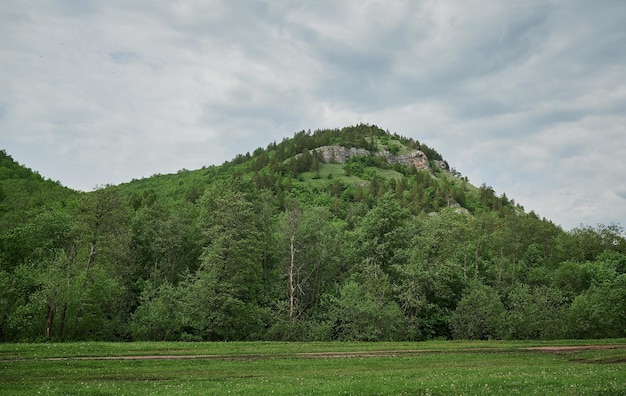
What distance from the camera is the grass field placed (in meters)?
18.0

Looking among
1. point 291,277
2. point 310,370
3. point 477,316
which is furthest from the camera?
point 291,277

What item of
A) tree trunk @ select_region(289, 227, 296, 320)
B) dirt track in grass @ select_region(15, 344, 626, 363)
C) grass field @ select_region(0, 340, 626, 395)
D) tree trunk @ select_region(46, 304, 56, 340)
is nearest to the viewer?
grass field @ select_region(0, 340, 626, 395)

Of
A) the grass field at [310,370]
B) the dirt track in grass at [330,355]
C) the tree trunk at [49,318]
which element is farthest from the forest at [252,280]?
the dirt track in grass at [330,355]

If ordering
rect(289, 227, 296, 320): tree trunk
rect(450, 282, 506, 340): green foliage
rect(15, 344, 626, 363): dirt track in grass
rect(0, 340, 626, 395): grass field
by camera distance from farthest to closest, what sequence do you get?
1. rect(289, 227, 296, 320): tree trunk
2. rect(450, 282, 506, 340): green foliage
3. rect(15, 344, 626, 363): dirt track in grass
4. rect(0, 340, 626, 395): grass field

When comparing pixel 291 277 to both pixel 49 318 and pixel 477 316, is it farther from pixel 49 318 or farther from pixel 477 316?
pixel 49 318

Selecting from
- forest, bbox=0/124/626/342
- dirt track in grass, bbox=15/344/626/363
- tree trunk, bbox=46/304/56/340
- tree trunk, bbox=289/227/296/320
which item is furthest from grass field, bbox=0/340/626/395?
tree trunk, bbox=289/227/296/320

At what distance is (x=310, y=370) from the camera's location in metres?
24.8

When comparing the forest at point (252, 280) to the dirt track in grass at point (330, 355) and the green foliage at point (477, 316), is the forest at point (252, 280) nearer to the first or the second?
the green foliage at point (477, 316)

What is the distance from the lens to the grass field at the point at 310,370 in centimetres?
→ 1800

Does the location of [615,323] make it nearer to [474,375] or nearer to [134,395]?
[474,375]

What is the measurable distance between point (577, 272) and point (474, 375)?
212ft

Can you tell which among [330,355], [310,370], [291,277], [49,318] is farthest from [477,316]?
[49,318]

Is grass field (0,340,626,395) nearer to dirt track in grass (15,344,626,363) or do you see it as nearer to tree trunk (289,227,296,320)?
dirt track in grass (15,344,626,363)

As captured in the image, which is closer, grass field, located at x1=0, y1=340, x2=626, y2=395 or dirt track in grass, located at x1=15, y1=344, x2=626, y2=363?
grass field, located at x1=0, y1=340, x2=626, y2=395
